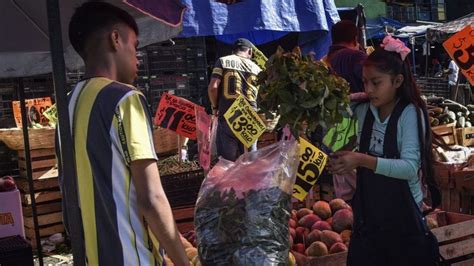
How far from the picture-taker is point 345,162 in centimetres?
254

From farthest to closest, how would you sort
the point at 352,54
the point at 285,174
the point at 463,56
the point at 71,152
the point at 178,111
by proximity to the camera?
the point at 178,111 → the point at 463,56 → the point at 352,54 → the point at 285,174 → the point at 71,152

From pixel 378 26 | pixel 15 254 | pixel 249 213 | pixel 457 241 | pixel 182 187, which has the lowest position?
pixel 457 241

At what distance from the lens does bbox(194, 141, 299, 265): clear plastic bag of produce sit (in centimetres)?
232

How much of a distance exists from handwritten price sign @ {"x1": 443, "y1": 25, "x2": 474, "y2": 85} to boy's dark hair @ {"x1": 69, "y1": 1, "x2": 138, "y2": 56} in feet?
12.9

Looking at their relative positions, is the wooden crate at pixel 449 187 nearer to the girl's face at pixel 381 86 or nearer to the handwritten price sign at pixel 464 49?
the handwritten price sign at pixel 464 49

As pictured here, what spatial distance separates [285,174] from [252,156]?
7.7 inches

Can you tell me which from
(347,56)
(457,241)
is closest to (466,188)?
(457,241)

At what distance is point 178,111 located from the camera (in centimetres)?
573

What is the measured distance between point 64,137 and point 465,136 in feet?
22.6

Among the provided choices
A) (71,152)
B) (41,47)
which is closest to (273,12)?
(41,47)

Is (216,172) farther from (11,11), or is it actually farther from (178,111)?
(178,111)

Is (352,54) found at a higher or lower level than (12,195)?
higher

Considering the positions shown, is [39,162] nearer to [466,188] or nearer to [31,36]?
[31,36]

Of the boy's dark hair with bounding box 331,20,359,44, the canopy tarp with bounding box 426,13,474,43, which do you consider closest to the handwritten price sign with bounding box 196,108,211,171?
the boy's dark hair with bounding box 331,20,359,44
